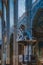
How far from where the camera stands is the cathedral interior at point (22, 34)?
2053mm

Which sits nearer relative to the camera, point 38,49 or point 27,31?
point 38,49

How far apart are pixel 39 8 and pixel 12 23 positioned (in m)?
0.47

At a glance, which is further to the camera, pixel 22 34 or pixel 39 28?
pixel 22 34

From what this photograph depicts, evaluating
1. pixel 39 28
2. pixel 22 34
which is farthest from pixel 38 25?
pixel 22 34

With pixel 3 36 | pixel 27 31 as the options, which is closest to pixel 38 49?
pixel 27 31

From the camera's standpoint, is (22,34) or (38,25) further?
(22,34)

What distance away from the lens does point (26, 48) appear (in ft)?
6.87

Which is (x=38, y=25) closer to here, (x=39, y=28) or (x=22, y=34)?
(x=39, y=28)

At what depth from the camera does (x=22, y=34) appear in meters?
2.20

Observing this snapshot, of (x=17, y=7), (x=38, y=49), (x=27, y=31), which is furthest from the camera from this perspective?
(x=17, y=7)

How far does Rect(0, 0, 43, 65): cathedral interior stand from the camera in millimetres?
2053

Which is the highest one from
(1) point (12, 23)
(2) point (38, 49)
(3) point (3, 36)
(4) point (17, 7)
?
(4) point (17, 7)

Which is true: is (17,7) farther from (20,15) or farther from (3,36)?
(3,36)

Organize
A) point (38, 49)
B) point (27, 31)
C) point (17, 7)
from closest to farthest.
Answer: point (38, 49) < point (27, 31) < point (17, 7)
